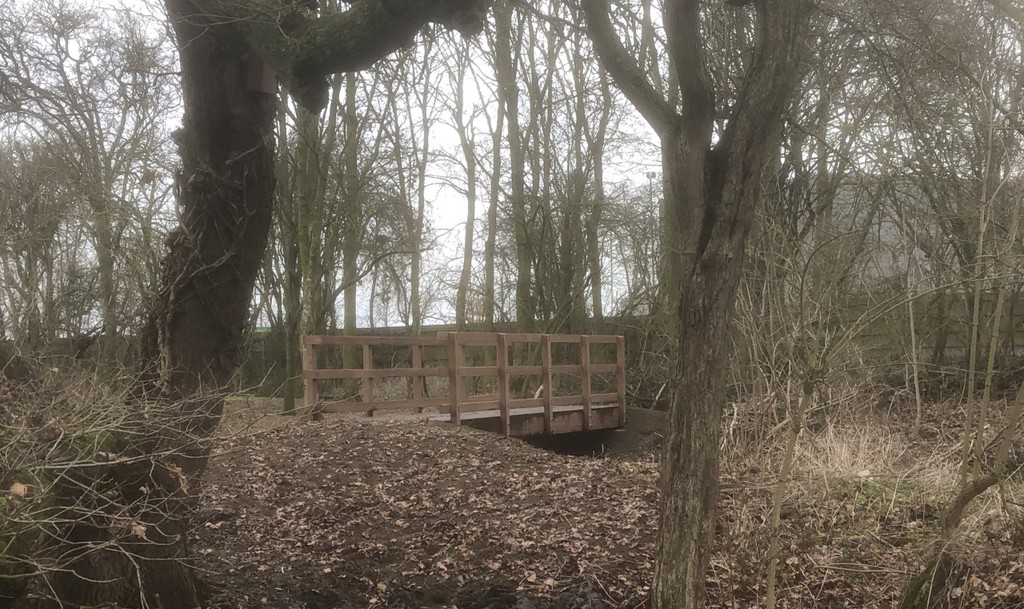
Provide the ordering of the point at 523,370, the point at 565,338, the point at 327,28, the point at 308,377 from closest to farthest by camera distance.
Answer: the point at 327,28
the point at 308,377
the point at 523,370
the point at 565,338

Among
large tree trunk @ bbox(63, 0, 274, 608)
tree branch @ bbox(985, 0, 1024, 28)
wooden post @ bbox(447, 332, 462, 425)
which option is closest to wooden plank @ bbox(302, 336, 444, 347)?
wooden post @ bbox(447, 332, 462, 425)

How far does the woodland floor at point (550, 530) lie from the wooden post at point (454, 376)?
5.77 ft

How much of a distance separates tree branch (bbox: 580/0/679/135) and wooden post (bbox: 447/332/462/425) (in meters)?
5.53

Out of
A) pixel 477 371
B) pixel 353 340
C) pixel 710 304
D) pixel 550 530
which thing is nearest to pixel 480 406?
pixel 477 371

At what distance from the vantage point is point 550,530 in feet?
23.0

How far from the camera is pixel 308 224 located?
13.9 meters

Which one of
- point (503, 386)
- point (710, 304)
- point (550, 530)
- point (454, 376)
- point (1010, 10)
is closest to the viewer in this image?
point (710, 304)

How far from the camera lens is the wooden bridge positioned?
10.7m

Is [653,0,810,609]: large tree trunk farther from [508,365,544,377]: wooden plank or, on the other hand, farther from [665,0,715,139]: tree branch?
[508,365,544,377]: wooden plank

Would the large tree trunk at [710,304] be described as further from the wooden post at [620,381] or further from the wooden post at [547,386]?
the wooden post at [620,381]

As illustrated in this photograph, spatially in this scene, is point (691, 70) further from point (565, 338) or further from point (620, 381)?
point (620, 381)

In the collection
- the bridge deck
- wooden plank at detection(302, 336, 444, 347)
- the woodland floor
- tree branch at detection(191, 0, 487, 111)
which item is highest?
tree branch at detection(191, 0, 487, 111)

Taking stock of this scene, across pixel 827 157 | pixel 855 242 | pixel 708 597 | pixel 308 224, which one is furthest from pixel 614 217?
pixel 708 597

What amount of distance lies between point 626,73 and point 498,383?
6706mm
